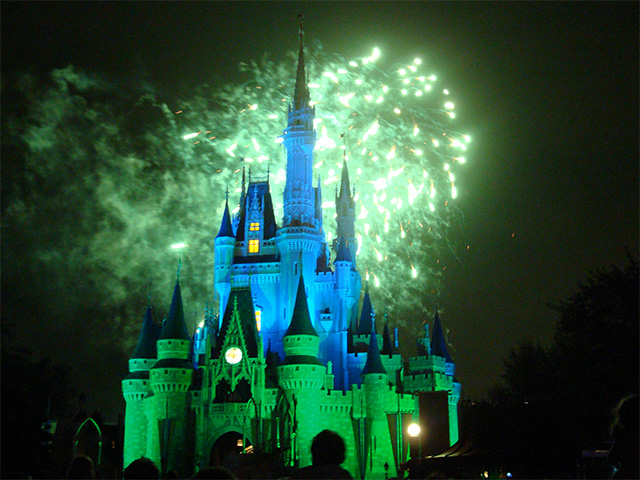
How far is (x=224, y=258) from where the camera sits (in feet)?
217

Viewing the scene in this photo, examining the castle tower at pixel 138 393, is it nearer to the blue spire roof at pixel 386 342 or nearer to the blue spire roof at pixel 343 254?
the blue spire roof at pixel 343 254

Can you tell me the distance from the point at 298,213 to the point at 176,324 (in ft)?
45.4

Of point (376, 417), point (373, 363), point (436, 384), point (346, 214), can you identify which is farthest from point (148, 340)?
point (346, 214)

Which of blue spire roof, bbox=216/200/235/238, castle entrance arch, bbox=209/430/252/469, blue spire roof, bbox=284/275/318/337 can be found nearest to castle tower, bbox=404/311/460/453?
blue spire roof, bbox=284/275/318/337

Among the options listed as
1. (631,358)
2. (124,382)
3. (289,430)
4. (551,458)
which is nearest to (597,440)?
(551,458)

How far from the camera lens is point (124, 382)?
56750 mm

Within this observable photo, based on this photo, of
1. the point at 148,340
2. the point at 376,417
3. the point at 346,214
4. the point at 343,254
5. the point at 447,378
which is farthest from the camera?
the point at 346,214

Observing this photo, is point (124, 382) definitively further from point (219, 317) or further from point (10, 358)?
point (10, 358)

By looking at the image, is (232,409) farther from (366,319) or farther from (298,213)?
(298,213)

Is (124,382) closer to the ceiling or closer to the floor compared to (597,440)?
closer to the ceiling

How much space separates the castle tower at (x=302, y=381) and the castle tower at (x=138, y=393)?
10247 mm

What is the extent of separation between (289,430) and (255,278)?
676 inches

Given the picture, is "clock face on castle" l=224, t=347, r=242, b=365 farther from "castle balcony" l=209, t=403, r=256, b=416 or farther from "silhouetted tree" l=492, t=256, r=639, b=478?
"silhouetted tree" l=492, t=256, r=639, b=478

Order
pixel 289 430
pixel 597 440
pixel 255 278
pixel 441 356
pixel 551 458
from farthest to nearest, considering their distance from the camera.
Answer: pixel 255 278, pixel 441 356, pixel 289 430, pixel 597 440, pixel 551 458
